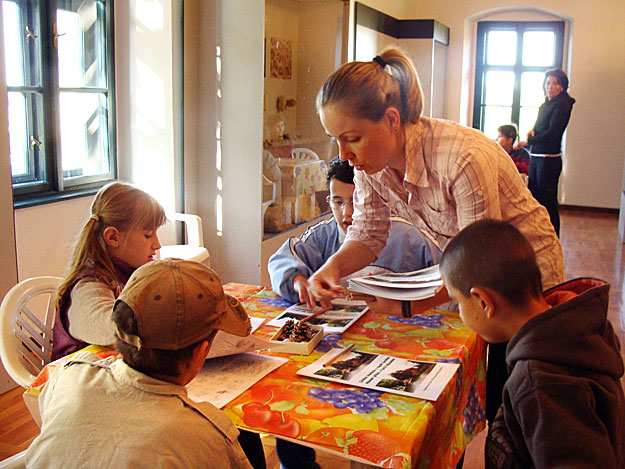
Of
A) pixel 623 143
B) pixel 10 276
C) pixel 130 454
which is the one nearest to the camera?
pixel 130 454

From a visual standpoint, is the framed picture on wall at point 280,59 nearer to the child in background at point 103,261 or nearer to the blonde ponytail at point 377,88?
the child in background at point 103,261

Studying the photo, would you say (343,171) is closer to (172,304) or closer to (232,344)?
(232,344)

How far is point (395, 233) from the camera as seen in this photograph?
2.46 metres

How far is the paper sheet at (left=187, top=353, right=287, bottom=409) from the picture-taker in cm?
140

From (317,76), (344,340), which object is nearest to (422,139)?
(344,340)

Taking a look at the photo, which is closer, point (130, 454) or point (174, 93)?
point (130, 454)

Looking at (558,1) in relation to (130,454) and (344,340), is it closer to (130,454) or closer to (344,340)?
(344,340)

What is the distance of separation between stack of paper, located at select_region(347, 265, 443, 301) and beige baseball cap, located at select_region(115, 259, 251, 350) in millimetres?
662

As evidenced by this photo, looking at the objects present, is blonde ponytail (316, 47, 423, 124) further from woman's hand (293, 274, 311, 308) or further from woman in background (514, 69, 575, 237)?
woman in background (514, 69, 575, 237)

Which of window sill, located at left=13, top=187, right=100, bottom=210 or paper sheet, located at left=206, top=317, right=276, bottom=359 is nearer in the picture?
paper sheet, located at left=206, top=317, right=276, bottom=359

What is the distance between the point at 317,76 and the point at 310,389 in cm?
347

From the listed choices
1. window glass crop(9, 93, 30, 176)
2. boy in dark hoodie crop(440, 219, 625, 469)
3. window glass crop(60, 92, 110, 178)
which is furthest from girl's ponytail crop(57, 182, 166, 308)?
window glass crop(60, 92, 110, 178)

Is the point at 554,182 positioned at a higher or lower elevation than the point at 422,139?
lower

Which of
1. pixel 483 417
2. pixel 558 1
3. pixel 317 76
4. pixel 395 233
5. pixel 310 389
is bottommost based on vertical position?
pixel 483 417
